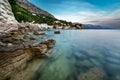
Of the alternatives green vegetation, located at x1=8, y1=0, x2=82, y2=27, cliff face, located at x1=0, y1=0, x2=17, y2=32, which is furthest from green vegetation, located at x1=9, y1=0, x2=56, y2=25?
cliff face, located at x1=0, y1=0, x2=17, y2=32

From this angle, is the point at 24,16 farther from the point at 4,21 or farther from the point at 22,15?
the point at 4,21

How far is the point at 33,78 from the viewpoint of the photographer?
27.8 feet

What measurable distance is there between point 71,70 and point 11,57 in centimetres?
581

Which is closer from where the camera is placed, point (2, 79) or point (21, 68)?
point (2, 79)

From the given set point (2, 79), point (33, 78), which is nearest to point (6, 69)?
point (2, 79)

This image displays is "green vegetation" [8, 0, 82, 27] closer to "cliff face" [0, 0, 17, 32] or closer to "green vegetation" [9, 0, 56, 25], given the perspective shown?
"green vegetation" [9, 0, 56, 25]

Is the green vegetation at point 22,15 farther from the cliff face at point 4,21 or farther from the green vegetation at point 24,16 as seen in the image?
the cliff face at point 4,21

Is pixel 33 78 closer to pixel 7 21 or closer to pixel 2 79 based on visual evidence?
pixel 2 79

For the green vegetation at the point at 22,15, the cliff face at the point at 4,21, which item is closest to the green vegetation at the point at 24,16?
the green vegetation at the point at 22,15

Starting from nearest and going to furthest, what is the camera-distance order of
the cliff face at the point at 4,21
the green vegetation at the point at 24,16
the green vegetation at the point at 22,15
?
the cliff face at the point at 4,21
the green vegetation at the point at 22,15
the green vegetation at the point at 24,16

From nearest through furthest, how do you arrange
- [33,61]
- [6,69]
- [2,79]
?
[2,79]
[6,69]
[33,61]

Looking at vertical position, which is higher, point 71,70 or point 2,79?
point 2,79

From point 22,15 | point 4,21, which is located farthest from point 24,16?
point 4,21

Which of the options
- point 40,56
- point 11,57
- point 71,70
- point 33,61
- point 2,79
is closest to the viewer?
point 2,79
